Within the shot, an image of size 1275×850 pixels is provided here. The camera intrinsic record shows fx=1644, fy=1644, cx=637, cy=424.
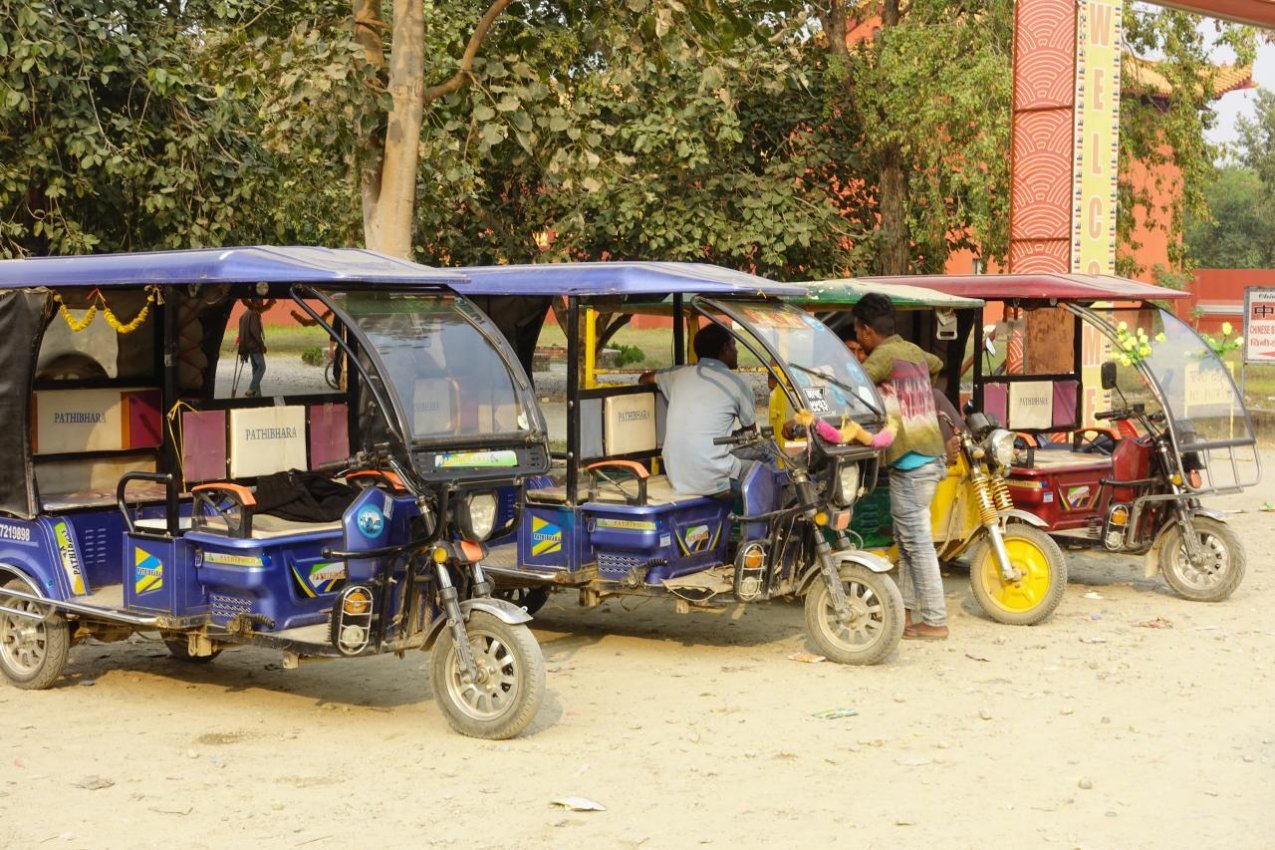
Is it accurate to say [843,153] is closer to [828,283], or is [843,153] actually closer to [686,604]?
[828,283]

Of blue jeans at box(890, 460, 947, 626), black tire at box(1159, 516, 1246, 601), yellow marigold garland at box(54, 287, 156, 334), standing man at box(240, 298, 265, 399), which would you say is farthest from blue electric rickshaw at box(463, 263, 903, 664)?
black tire at box(1159, 516, 1246, 601)

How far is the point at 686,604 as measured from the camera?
845 cm

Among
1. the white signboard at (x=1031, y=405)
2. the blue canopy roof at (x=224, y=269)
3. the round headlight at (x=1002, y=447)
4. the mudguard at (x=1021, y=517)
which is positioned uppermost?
the blue canopy roof at (x=224, y=269)

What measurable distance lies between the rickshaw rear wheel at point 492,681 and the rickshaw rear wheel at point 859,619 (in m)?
2.03

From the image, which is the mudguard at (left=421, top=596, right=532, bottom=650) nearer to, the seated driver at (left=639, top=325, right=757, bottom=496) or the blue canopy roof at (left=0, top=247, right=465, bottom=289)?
the blue canopy roof at (left=0, top=247, right=465, bottom=289)

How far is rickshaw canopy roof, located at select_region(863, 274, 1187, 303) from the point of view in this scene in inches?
409

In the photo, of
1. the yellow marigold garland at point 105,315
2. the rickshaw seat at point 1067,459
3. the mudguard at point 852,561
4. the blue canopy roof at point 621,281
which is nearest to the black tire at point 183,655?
the yellow marigold garland at point 105,315

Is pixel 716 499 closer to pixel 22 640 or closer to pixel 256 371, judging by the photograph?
pixel 256 371

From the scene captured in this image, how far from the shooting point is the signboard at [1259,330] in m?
18.2

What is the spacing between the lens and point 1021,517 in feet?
31.2

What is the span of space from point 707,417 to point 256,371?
7.88ft

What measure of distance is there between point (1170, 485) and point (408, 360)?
17.7ft

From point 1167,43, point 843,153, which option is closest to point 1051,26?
point 843,153

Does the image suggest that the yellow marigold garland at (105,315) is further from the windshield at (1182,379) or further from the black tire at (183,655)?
the windshield at (1182,379)
